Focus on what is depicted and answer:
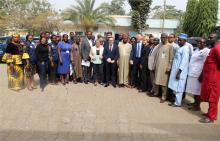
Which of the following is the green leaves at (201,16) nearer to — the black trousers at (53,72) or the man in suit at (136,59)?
the man in suit at (136,59)

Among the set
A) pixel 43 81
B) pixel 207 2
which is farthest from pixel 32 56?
pixel 207 2

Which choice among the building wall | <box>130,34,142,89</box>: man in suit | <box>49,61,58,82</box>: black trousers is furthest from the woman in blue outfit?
the building wall

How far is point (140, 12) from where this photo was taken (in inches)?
1483

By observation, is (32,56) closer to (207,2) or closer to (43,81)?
(43,81)

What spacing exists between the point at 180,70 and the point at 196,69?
45 cm

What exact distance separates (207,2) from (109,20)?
38.9 feet

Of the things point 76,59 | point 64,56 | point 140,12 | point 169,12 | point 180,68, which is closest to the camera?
point 180,68

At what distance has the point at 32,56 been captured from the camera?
10.5 m

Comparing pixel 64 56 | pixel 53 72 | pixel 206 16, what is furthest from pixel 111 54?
pixel 206 16

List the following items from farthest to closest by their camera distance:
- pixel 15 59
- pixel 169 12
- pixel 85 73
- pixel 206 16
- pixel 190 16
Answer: pixel 169 12 < pixel 190 16 < pixel 206 16 < pixel 85 73 < pixel 15 59

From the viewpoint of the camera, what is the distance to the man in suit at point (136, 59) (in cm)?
1083

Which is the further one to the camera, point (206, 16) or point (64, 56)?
point (206, 16)

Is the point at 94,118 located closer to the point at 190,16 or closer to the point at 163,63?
the point at 163,63

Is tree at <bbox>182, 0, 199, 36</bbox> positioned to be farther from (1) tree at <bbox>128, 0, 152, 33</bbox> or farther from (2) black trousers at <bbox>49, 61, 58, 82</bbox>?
(2) black trousers at <bbox>49, 61, 58, 82</bbox>
